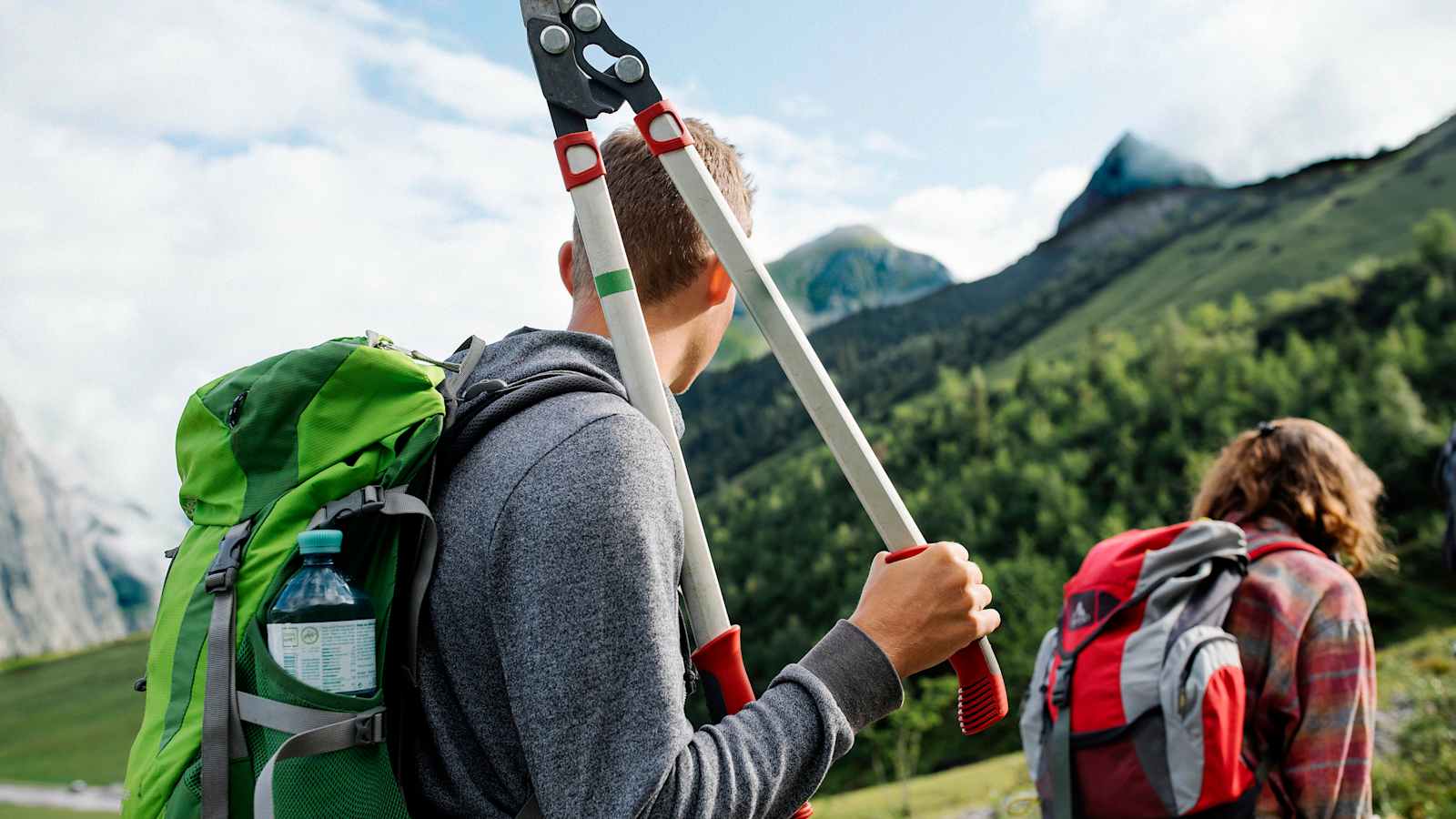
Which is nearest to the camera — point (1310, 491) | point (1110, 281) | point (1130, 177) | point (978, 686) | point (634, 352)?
point (634, 352)

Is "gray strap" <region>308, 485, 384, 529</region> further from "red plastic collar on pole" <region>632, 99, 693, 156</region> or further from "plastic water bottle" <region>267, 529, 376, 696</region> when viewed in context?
"red plastic collar on pole" <region>632, 99, 693, 156</region>

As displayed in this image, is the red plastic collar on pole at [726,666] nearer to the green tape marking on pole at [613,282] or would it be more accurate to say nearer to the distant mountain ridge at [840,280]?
the green tape marking on pole at [613,282]

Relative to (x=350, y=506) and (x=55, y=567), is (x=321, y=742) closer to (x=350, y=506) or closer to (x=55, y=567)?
(x=350, y=506)

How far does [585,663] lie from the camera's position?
4.82 ft

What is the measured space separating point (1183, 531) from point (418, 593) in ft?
10.4

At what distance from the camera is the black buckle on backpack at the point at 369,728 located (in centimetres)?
157

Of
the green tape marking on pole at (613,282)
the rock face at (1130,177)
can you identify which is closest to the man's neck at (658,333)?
the green tape marking on pole at (613,282)

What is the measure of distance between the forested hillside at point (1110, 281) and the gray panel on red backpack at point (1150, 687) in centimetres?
8603

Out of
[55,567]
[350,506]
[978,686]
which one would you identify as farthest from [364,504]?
[55,567]

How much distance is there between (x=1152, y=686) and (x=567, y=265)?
269cm

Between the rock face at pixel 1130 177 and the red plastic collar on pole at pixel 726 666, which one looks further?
the rock face at pixel 1130 177

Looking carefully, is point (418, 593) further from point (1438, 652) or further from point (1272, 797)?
point (1438, 652)

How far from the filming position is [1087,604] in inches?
164

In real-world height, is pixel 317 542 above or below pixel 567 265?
below
